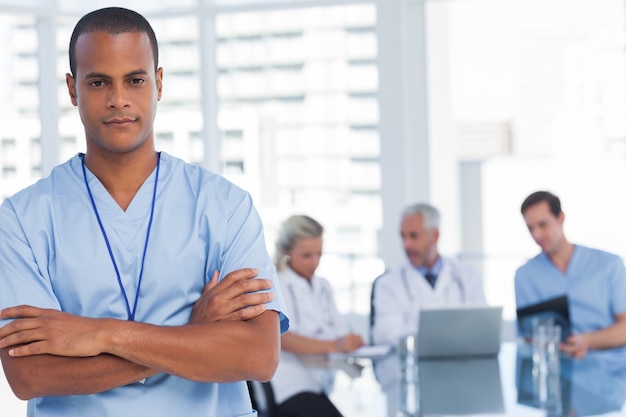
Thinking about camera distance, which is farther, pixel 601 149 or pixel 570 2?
pixel 570 2

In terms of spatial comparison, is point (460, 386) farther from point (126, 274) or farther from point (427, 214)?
point (126, 274)

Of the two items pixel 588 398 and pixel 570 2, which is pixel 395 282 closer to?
pixel 588 398

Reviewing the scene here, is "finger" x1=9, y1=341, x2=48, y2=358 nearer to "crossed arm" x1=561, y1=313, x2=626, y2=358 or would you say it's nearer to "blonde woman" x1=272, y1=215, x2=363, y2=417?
"blonde woman" x1=272, y1=215, x2=363, y2=417

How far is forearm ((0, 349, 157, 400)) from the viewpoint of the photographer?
133cm

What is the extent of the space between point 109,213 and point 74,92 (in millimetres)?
188

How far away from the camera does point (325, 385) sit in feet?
9.76

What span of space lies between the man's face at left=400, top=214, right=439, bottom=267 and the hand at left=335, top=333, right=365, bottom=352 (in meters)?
0.71

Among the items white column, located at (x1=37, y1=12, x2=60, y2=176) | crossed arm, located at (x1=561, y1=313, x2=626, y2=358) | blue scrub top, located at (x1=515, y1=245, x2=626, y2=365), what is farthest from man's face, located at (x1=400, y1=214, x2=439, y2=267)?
white column, located at (x1=37, y1=12, x2=60, y2=176)

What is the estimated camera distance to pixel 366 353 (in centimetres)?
349

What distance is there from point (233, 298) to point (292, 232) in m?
2.43

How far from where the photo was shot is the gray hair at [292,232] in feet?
12.6

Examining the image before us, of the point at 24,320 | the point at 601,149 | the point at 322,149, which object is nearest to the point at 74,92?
the point at 24,320

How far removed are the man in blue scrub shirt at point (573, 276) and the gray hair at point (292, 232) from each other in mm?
845

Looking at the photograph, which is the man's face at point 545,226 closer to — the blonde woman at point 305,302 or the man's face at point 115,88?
the blonde woman at point 305,302
